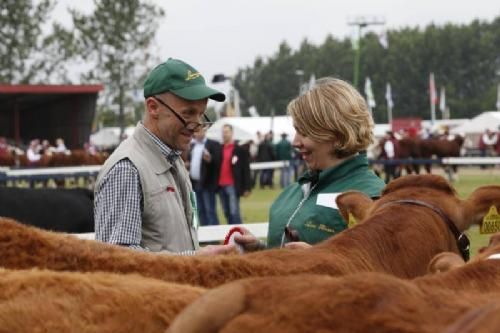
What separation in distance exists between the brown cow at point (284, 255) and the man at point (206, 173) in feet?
51.3

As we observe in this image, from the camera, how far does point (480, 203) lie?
4.23m

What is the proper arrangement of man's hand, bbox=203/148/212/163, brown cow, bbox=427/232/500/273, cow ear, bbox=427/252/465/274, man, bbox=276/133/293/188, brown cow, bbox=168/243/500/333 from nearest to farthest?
brown cow, bbox=168/243/500/333 → brown cow, bbox=427/232/500/273 → cow ear, bbox=427/252/465/274 → man's hand, bbox=203/148/212/163 → man, bbox=276/133/293/188

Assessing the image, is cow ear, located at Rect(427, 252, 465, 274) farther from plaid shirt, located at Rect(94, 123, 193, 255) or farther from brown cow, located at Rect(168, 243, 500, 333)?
plaid shirt, located at Rect(94, 123, 193, 255)

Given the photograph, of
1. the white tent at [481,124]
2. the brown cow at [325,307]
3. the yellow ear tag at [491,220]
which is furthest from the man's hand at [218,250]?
the white tent at [481,124]

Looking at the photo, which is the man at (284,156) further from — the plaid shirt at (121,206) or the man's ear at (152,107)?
the plaid shirt at (121,206)

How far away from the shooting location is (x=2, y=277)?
2740 mm

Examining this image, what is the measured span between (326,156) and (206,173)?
1531 cm

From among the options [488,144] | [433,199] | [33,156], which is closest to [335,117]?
[433,199]

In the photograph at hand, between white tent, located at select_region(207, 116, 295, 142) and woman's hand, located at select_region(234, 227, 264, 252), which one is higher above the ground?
woman's hand, located at select_region(234, 227, 264, 252)

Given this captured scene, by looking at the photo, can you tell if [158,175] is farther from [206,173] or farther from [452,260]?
[206,173]

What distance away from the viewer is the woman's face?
4.57 metres

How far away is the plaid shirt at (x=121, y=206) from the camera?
13.3ft

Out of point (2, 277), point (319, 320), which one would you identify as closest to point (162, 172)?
point (2, 277)

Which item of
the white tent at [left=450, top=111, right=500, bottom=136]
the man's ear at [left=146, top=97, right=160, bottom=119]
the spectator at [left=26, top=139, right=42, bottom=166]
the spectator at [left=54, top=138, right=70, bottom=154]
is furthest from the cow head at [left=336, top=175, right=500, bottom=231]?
the white tent at [left=450, top=111, right=500, bottom=136]
